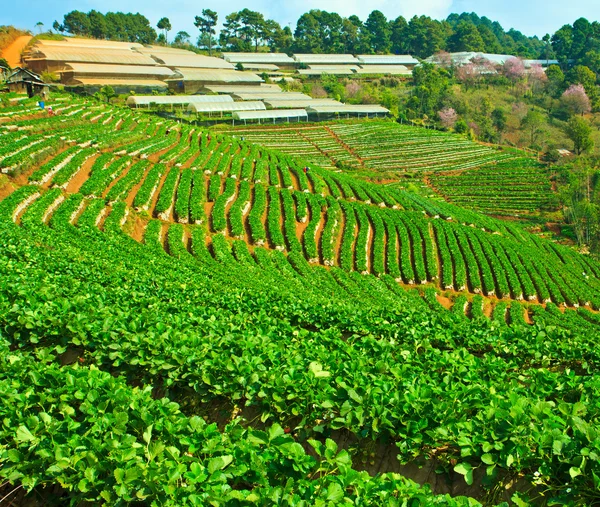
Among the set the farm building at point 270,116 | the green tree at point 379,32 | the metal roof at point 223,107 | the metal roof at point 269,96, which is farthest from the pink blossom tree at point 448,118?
the green tree at point 379,32

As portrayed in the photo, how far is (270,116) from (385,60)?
66483 millimetres

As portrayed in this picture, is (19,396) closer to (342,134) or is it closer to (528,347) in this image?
(528,347)

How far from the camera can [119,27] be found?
133m

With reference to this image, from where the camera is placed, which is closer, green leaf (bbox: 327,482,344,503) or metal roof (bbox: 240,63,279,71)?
green leaf (bbox: 327,482,344,503)

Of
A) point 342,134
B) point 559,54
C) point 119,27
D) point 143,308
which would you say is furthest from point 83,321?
point 559,54

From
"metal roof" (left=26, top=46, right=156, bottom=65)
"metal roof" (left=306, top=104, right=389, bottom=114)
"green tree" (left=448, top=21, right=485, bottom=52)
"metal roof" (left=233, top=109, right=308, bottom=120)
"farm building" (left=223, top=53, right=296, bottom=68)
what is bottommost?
"metal roof" (left=233, top=109, right=308, bottom=120)

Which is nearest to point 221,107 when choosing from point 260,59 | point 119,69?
point 119,69

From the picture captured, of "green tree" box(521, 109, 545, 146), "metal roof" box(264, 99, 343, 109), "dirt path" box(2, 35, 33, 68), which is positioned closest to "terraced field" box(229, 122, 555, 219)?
"metal roof" box(264, 99, 343, 109)

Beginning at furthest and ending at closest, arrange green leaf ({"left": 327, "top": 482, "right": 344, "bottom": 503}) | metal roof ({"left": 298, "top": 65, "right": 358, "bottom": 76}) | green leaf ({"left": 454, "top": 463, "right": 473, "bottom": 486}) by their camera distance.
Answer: metal roof ({"left": 298, "top": 65, "right": 358, "bottom": 76}) → green leaf ({"left": 454, "top": 463, "right": 473, "bottom": 486}) → green leaf ({"left": 327, "top": 482, "right": 344, "bottom": 503})

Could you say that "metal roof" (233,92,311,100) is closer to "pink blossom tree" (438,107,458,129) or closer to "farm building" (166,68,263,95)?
"farm building" (166,68,263,95)

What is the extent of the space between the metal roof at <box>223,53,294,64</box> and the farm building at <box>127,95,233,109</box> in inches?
1686

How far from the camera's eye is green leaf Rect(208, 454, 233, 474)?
16.6 feet

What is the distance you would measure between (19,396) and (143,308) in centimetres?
523

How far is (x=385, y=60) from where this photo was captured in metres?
134
